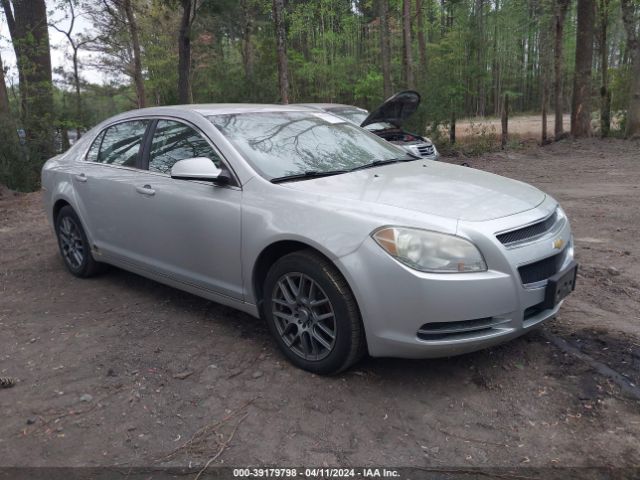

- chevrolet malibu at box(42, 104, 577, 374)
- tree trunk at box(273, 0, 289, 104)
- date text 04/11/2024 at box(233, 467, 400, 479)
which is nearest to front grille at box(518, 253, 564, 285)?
chevrolet malibu at box(42, 104, 577, 374)

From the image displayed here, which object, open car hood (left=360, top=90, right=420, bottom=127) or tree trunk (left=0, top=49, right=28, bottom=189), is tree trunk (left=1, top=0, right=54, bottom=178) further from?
open car hood (left=360, top=90, right=420, bottom=127)

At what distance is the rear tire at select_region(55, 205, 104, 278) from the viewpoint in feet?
17.4

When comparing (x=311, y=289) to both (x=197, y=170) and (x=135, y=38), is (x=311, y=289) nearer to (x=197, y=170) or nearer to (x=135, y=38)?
(x=197, y=170)

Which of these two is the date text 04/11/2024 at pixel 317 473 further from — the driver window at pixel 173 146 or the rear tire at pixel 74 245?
the rear tire at pixel 74 245

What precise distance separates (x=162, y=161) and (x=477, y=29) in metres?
21.7

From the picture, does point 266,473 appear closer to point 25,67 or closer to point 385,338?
point 385,338

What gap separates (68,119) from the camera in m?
16.4

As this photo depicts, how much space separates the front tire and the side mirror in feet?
2.44

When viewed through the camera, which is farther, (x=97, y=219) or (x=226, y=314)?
(x=97, y=219)

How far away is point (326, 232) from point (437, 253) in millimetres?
638

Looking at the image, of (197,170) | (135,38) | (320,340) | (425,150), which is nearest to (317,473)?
(320,340)

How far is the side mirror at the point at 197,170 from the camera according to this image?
146 inches

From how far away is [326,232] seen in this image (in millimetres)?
3213

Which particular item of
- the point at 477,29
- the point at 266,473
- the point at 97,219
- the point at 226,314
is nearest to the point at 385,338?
the point at 266,473
